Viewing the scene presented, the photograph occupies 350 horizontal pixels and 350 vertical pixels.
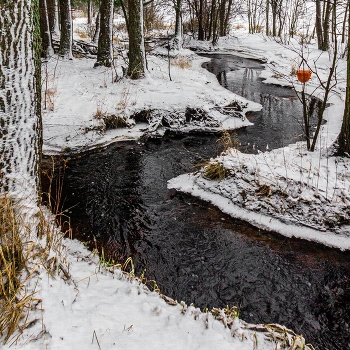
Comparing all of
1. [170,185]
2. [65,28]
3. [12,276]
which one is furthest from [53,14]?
[12,276]

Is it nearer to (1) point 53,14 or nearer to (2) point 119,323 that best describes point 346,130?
(2) point 119,323

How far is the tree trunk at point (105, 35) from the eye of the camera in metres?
9.72

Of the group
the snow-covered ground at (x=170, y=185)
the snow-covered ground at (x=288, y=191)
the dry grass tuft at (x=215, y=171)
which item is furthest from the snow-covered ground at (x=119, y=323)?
the dry grass tuft at (x=215, y=171)

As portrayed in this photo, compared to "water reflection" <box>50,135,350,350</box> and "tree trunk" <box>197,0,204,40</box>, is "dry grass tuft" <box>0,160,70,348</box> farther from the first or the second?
"tree trunk" <box>197,0,204,40</box>

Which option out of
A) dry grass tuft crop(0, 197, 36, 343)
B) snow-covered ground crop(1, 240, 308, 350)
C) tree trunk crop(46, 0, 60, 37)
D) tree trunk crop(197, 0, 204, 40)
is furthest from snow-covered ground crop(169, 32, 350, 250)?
tree trunk crop(197, 0, 204, 40)

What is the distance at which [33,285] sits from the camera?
2.20 metres

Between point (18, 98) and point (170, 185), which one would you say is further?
point (170, 185)

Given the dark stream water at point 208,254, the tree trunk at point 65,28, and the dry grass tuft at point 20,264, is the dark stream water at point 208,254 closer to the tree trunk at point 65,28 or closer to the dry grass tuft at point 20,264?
the dry grass tuft at point 20,264

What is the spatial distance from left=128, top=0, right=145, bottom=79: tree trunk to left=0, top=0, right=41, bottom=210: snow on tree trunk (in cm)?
600

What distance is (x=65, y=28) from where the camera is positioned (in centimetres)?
1075

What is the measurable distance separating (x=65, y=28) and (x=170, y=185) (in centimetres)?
826

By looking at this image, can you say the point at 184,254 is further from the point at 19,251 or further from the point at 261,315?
the point at 19,251

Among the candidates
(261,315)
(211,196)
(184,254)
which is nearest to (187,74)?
(211,196)

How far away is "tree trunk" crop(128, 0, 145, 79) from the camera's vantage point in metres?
8.63
